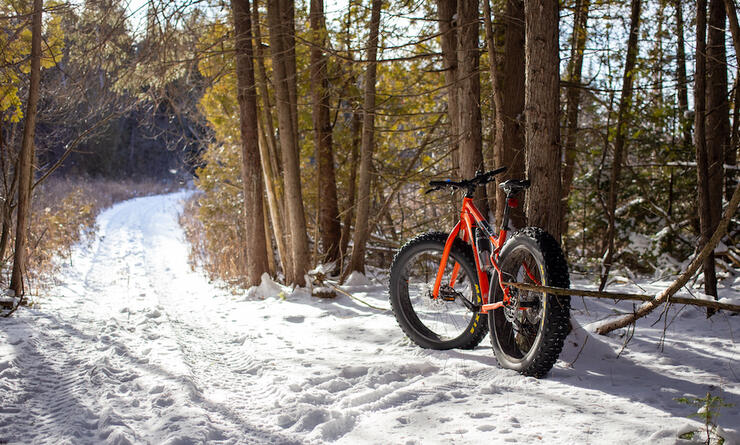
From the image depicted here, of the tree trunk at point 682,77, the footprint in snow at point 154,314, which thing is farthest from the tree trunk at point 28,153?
the tree trunk at point 682,77

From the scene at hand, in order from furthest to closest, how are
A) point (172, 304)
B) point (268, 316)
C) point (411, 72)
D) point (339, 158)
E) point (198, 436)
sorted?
1. point (339, 158)
2. point (411, 72)
3. point (172, 304)
4. point (268, 316)
5. point (198, 436)

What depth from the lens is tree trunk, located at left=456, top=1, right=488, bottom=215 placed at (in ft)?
17.4

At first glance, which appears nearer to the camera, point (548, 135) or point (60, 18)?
point (548, 135)

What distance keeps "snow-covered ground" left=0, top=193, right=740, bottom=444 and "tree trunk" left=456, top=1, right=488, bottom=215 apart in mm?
1896

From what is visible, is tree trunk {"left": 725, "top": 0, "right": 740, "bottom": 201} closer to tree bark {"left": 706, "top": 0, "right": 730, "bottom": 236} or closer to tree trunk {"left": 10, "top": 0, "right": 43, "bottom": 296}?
tree bark {"left": 706, "top": 0, "right": 730, "bottom": 236}

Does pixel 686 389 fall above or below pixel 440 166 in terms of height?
below

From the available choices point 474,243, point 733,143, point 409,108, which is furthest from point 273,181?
point 733,143

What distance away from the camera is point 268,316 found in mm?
5539

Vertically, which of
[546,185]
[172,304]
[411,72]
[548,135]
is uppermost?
[411,72]

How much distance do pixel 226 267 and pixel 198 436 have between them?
6174mm

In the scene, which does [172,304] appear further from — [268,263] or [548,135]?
[548,135]

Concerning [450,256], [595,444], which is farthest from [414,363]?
[595,444]

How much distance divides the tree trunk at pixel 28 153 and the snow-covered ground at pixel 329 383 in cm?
61

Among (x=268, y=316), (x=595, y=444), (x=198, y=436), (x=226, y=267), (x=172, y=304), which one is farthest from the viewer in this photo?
(x=226, y=267)
